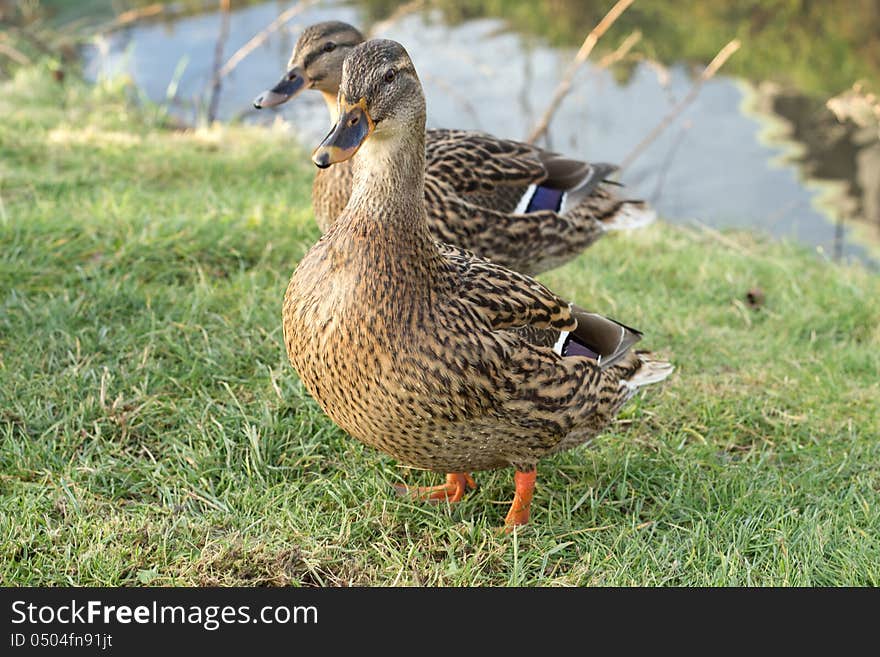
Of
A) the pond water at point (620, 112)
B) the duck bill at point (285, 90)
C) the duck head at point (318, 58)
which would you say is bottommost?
the pond water at point (620, 112)

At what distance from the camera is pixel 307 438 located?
10.7 feet

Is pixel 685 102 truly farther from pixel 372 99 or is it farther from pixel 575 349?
pixel 372 99

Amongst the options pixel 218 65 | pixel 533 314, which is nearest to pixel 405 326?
pixel 533 314

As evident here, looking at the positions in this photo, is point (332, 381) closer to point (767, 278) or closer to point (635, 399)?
point (635, 399)

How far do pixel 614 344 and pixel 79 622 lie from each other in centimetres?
159

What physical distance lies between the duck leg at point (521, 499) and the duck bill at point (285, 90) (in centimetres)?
178

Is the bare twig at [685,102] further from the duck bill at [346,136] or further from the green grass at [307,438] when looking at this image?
the duck bill at [346,136]

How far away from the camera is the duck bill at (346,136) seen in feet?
7.45

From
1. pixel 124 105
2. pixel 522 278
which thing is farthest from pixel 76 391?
pixel 124 105

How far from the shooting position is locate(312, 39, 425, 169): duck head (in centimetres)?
234

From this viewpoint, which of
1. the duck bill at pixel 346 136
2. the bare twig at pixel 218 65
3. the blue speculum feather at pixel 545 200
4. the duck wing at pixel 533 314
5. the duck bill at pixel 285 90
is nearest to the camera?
the duck bill at pixel 346 136

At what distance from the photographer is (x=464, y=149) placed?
3961mm

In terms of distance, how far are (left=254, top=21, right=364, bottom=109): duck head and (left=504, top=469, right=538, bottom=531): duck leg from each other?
6.11ft

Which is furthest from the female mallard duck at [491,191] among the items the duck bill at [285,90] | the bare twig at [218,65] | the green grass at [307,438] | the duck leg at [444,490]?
the bare twig at [218,65]
